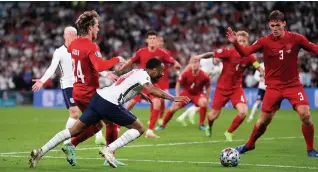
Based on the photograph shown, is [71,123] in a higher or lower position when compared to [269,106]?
lower

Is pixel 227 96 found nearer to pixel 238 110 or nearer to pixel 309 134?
pixel 238 110

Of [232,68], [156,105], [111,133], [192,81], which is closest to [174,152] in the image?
[111,133]

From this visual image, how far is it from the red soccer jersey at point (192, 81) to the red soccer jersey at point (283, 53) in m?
8.08

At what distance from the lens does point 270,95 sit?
1322 cm

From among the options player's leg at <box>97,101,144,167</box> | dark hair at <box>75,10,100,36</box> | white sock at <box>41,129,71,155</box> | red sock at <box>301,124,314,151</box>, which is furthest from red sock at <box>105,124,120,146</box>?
red sock at <box>301,124,314,151</box>

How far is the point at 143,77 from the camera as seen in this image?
11102mm

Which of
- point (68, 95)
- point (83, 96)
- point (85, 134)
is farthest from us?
point (68, 95)

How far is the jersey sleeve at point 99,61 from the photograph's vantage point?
10930 millimetres

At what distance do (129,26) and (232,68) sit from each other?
24846 mm

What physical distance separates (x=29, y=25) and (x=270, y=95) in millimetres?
30433

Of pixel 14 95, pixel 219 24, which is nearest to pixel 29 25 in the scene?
pixel 14 95

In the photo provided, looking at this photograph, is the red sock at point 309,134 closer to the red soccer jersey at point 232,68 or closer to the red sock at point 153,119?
the red soccer jersey at point 232,68

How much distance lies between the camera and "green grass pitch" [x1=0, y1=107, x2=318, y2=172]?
11516mm

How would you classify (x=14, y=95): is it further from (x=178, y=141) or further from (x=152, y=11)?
(x=178, y=141)
